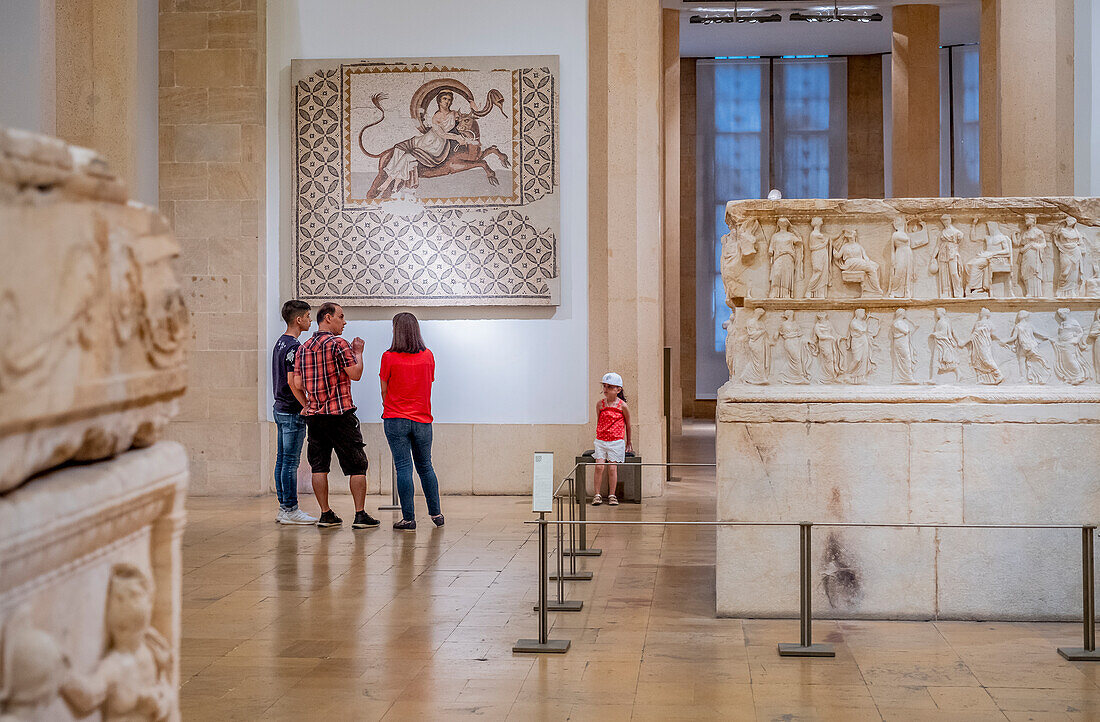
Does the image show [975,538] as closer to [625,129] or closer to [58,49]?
[625,129]

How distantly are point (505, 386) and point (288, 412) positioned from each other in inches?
110

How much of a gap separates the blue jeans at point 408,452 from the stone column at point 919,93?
10647 mm

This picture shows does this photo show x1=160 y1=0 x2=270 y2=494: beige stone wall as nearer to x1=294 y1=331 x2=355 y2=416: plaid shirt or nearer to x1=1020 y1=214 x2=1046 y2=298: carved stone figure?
x1=294 y1=331 x2=355 y2=416: plaid shirt

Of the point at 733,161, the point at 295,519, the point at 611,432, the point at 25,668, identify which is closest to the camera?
the point at 25,668

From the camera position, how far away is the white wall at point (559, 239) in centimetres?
1133

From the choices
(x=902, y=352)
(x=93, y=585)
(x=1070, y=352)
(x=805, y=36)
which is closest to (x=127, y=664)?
(x=93, y=585)

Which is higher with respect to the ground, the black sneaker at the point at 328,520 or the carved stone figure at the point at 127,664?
the carved stone figure at the point at 127,664

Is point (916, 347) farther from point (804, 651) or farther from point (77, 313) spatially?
point (77, 313)

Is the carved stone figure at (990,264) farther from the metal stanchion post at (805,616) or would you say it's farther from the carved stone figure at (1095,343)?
the metal stanchion post at (805,616)

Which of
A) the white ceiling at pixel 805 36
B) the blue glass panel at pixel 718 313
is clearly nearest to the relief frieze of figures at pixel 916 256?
the white ceiling at pixel 805 36

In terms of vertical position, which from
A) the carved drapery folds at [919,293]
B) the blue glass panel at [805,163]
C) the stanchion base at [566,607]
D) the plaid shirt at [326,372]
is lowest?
the stanchion base at [566,607]

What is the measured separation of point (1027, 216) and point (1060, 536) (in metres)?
1.83

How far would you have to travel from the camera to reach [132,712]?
211 cm

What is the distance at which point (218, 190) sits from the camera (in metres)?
11.4
